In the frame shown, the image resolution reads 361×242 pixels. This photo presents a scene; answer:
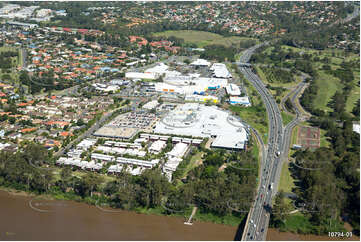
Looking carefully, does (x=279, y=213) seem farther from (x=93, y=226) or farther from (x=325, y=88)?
(x=325, y=88)

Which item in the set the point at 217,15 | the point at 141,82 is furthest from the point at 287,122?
the point at 217,15

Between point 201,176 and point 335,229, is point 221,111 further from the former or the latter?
point 335,229

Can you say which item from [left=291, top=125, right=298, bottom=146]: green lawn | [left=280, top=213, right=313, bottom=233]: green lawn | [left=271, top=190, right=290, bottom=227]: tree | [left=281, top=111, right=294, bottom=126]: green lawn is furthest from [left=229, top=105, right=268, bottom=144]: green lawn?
[left=271, top=190, right=290, bottom=227]: tree

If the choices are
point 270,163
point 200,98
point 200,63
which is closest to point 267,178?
point 270,163

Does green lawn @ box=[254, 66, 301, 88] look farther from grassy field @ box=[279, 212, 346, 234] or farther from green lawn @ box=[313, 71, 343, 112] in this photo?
grassy field @ box=[279, 212, 346, 234]

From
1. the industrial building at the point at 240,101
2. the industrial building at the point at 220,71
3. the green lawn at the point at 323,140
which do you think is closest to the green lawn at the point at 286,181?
the green lawn at the point at 323,140

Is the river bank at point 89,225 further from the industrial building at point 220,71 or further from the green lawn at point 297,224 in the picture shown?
the industrial building at point 220,71
